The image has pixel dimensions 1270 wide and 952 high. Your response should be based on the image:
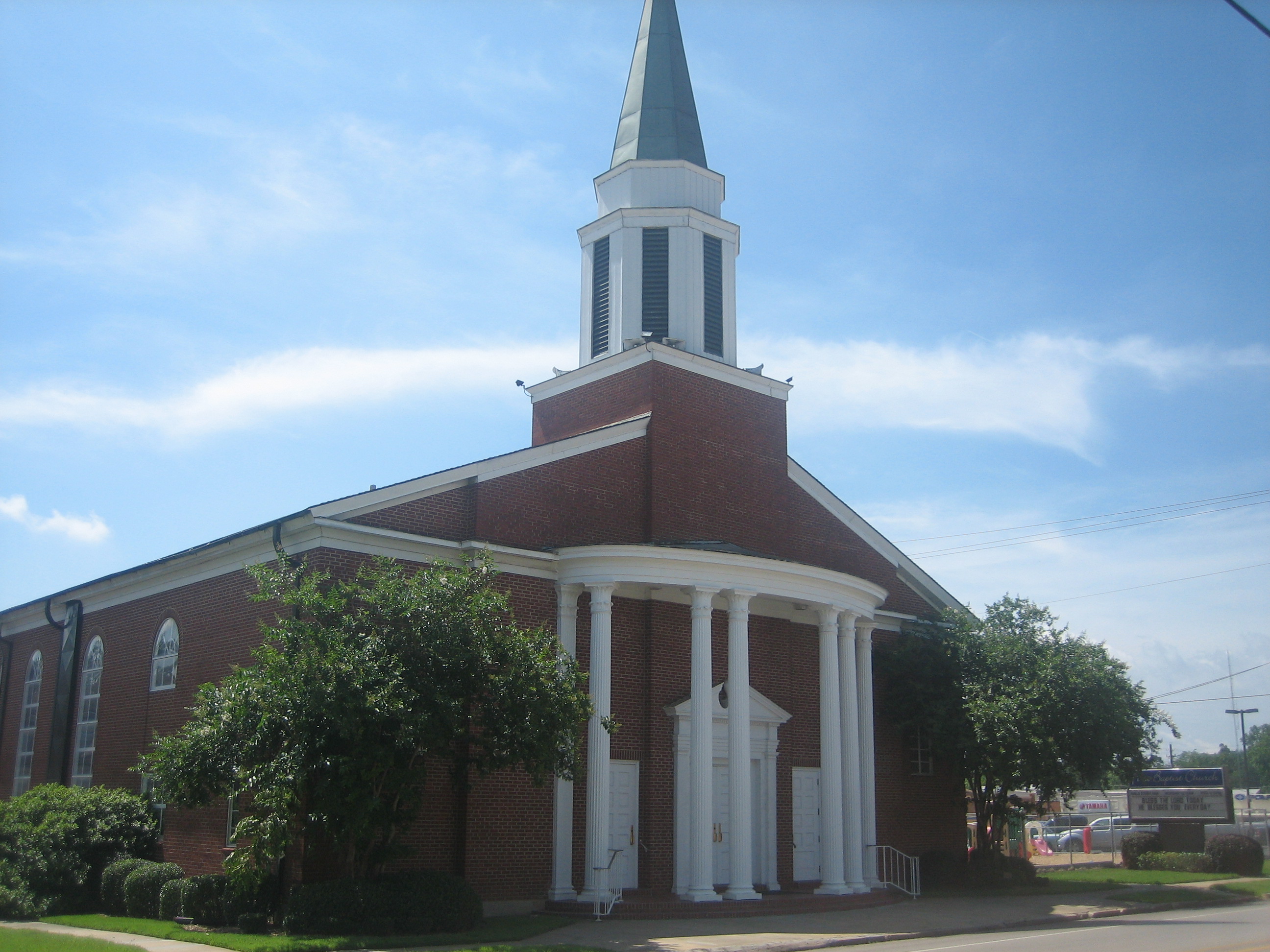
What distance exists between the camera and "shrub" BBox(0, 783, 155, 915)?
21.8m

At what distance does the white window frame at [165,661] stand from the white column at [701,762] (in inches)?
437

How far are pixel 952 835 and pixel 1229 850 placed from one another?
10.6 metres

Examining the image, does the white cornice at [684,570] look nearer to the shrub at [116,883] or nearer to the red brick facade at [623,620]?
the red brick facade at [623,620]

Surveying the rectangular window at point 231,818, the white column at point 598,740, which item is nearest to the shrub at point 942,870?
the white column at point 598,740

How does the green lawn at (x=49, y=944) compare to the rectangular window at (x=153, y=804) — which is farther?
the rectangular window at (x=153, y=804)

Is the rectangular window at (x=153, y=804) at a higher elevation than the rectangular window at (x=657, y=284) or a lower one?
lower

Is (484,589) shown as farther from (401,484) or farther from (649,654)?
(649,654)

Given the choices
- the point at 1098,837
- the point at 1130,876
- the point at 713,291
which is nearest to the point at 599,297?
the point at 713,291

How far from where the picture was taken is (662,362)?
26.2 metres

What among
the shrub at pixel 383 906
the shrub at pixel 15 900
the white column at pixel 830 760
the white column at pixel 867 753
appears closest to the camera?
the shrub at pixel 383 906

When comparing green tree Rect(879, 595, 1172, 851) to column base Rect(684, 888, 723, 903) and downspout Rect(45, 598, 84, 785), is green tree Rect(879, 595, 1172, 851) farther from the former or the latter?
downspout Rect(45, 598, 84, 785)

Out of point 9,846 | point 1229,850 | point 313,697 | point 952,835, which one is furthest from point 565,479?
point 1229,850

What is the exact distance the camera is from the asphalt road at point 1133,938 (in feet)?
53.5

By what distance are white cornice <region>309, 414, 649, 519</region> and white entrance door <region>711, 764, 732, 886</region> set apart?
24.3 feet
